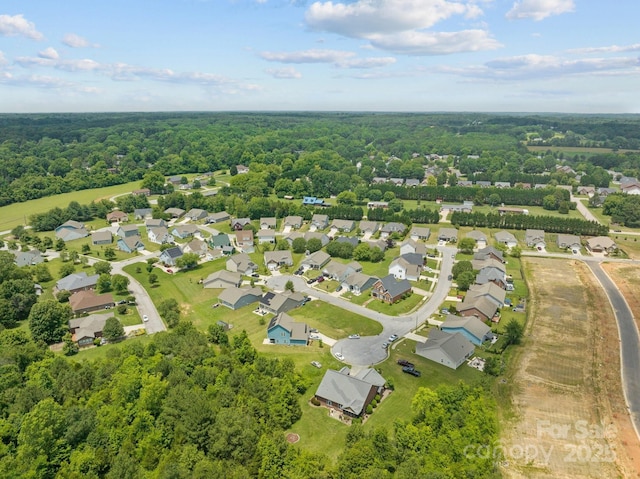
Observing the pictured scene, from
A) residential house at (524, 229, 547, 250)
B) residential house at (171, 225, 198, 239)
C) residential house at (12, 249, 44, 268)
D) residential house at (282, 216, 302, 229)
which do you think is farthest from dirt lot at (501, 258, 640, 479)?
residential house at (12, 249, 44, 268)

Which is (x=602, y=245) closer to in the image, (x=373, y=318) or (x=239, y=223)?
(x=373, y=318)

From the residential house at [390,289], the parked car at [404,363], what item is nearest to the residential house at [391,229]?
the residential house at [390,289]

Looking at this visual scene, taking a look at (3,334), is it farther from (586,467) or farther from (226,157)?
(226,157)

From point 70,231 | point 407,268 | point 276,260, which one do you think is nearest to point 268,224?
point 276,260

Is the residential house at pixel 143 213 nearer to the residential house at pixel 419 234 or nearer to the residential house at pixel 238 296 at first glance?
the residential house at pixel 238 296

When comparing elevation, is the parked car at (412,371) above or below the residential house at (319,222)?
above
